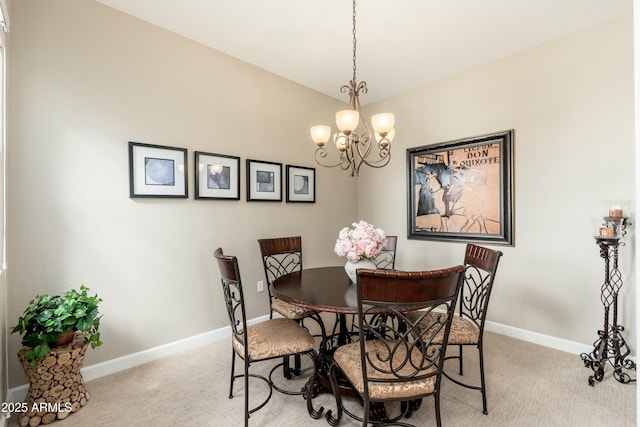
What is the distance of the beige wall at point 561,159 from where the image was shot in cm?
244

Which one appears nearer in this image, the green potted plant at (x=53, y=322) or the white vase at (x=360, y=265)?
the green potted plant at (x=53, y=322)

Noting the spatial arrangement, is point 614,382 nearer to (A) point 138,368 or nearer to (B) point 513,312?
(B) point 513,312

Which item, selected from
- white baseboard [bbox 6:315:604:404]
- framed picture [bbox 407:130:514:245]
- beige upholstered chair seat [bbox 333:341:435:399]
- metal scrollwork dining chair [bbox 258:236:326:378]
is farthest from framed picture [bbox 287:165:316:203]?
beige upholstered chair seat [bbox 333:341:435:399]

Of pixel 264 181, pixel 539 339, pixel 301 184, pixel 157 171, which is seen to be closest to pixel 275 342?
pixel 157 171

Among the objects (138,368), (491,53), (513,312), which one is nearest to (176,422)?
(138,368)

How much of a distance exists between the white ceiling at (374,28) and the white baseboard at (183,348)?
273 cm

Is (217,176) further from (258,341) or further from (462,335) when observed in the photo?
(462,335)

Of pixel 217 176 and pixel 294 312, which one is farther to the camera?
pixel 217 176

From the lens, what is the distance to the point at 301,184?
3.70 metres

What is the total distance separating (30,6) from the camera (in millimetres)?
2043

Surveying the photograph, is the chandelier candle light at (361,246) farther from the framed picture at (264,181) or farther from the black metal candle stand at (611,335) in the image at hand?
the black metal candle stand at (611,335)

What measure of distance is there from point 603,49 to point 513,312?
2440 mm

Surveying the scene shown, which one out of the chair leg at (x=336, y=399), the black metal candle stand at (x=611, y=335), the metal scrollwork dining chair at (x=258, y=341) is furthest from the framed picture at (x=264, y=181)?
the black metal candle stand at (x=611, y=335)

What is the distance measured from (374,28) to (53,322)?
3.11 m
